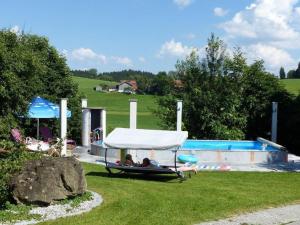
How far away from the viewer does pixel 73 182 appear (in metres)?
13.0

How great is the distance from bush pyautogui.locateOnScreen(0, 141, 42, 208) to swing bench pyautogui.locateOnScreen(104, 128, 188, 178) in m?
5.11

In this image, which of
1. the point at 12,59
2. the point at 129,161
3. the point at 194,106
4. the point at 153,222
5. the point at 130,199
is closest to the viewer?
the point at 153,222

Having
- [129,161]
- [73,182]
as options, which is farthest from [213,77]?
[73,182]

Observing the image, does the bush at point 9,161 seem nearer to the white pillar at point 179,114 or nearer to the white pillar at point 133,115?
the white pillar at point 133,115

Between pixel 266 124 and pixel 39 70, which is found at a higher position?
pixel 39 70

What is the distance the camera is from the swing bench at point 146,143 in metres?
18.4

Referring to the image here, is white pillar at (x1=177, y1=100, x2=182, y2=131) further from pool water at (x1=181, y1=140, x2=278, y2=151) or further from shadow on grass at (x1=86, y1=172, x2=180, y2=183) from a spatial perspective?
shadow on grass at (x1=86, y1=172, x2=180, y2=183)

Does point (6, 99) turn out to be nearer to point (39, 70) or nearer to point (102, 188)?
point (39, 70)

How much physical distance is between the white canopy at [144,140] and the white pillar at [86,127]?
10.5 metres

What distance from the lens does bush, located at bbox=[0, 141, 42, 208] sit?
41.4 feet

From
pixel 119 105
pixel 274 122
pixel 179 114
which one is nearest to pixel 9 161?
pixel 179 114

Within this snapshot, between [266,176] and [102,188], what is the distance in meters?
7.19

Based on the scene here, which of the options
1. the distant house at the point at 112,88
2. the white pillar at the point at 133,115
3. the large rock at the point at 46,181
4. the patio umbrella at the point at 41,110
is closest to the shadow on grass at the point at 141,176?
the large rock at the point at 46,181

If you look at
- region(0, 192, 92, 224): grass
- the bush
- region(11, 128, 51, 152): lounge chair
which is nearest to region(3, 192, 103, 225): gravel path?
region(0, 192, 92, 224): grass
